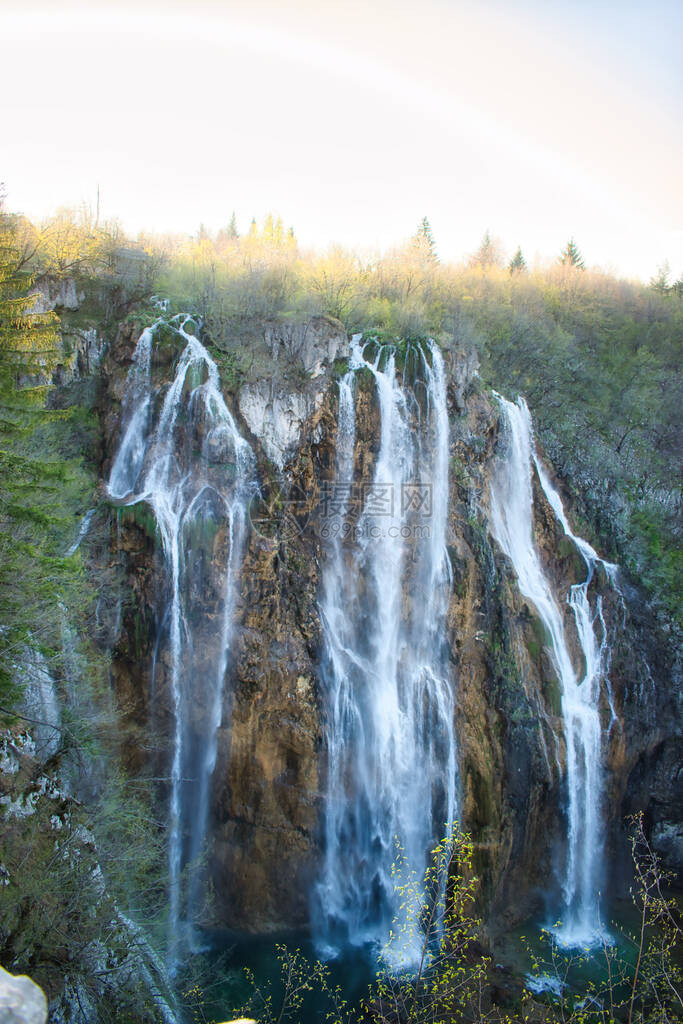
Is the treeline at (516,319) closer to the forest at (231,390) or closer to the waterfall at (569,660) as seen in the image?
the forest at (231,390)

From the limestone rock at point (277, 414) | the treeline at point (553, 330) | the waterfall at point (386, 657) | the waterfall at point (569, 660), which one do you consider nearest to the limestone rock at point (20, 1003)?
the waterfall at point (386, 657)

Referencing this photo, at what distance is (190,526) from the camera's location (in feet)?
57.7

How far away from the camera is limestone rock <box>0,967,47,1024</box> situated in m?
3.92

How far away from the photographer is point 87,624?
16344 millimetres

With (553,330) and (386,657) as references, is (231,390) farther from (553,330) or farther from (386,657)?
(553,330)

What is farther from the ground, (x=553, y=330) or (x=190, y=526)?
(x=553, y=330)

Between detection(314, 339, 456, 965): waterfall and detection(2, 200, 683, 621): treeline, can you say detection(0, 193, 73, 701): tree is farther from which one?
detection(2, 200, 683, 621): treeline

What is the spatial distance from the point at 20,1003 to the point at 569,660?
18846 mm

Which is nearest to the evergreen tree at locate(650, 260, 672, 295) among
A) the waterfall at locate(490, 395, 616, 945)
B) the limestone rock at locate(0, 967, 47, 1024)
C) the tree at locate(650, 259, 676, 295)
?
the tree at locate(650, 259, 676, 295)

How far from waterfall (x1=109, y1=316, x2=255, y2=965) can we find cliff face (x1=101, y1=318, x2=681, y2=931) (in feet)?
1.10

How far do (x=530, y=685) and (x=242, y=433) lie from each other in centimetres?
1196

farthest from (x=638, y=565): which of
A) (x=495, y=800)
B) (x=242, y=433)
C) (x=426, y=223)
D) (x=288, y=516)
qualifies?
(x=426, y=223)

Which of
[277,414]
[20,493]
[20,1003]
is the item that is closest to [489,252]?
[277,414]

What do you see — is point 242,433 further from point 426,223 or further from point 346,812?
point 426,223
